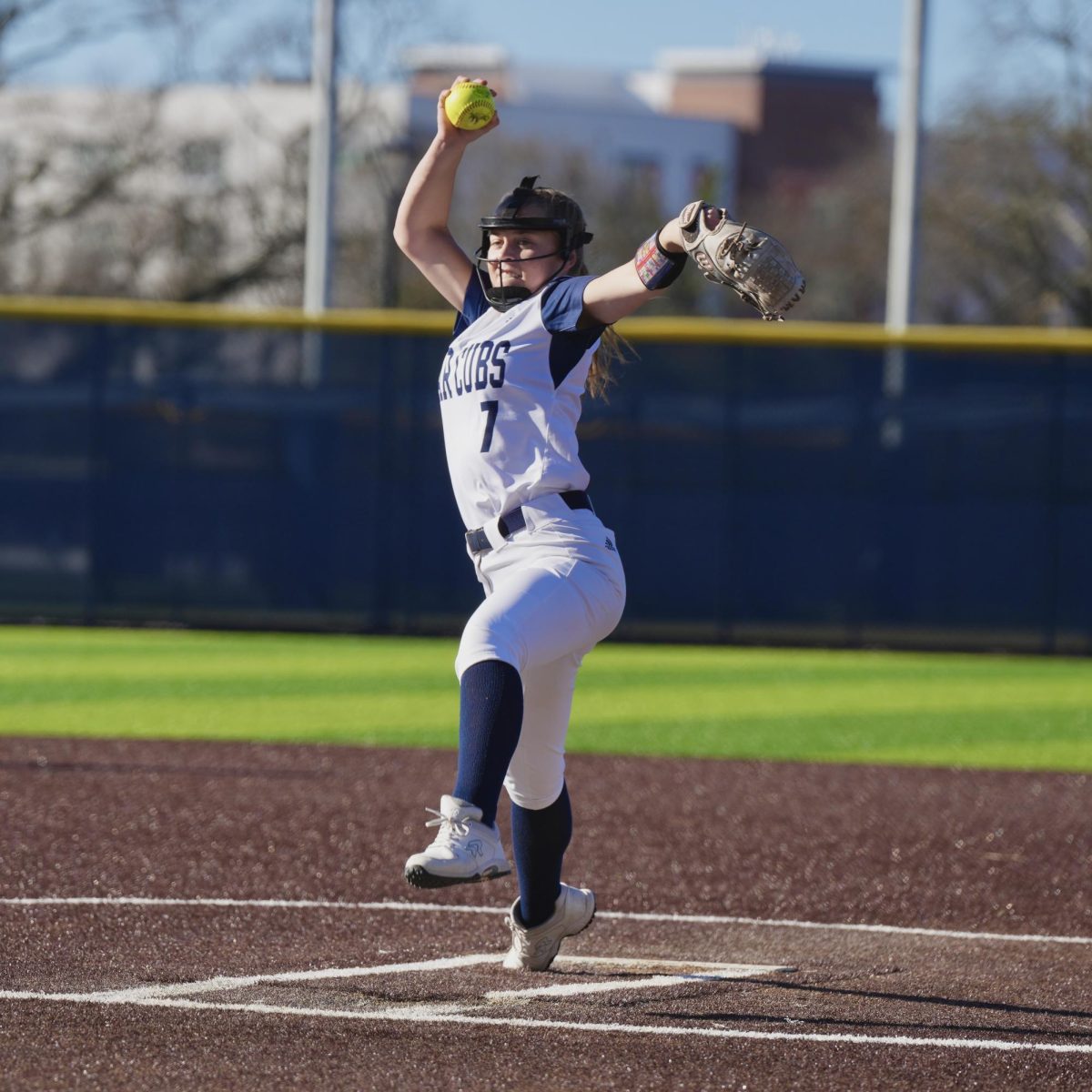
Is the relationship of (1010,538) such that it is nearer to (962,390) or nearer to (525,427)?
(962,390)

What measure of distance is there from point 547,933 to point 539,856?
0.58ft

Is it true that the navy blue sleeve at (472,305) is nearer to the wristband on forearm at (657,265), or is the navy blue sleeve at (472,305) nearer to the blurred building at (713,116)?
the wristband on forearm at (657,265)

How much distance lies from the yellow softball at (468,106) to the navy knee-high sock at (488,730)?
1342 mm

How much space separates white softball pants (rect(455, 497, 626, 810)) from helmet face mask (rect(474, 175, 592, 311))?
19.8 inches

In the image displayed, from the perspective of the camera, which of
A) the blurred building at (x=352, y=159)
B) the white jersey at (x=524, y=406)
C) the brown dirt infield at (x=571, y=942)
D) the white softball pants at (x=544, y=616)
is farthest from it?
the blurred building at (x=352, y=159)

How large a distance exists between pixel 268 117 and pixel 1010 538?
37.9m

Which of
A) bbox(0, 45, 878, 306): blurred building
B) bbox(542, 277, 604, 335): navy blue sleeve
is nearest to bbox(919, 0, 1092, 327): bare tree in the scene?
bbox(0, 45, 878, 306): blurred building

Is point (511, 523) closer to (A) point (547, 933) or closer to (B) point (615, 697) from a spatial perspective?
(A) point (547, 933)

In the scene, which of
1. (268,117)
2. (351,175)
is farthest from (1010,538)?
(268,117)

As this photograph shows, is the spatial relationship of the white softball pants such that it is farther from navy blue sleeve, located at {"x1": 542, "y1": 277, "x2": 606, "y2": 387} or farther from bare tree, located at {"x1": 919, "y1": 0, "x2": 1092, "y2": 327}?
bare tree, located at {"x1": 919, "y1": 0, "x2": 1092, "y2": 327}

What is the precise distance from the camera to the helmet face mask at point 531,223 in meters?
4.20

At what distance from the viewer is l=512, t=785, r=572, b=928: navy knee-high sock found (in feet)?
14.4

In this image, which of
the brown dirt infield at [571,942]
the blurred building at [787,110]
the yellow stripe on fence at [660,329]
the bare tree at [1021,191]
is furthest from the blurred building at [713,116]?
the brown dirt infield at [571,942]

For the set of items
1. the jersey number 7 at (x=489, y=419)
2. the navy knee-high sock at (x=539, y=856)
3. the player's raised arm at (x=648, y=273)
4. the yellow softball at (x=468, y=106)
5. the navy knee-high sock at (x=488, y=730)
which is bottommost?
the navy knee-high sock at (x=539, y=856)
